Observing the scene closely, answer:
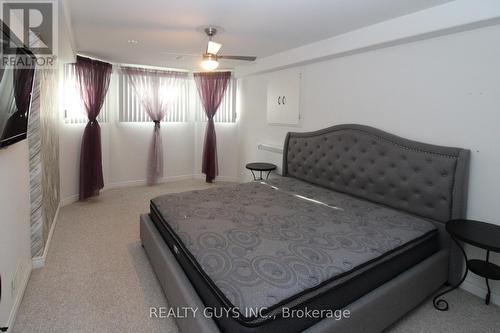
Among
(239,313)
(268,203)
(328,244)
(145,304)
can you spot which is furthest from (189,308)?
(268,203)

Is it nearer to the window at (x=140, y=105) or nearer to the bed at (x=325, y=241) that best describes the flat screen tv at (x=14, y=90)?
the bed at (x=325, y=241)

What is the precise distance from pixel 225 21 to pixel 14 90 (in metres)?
1.85

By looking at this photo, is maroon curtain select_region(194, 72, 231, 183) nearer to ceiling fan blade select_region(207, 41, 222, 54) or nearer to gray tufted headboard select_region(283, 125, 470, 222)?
gray tufted headboard select_region(283, 125, 470, 222)

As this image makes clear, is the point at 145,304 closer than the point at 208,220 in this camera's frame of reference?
Yes

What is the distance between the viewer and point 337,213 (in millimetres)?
2652

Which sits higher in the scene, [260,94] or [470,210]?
[260,94]

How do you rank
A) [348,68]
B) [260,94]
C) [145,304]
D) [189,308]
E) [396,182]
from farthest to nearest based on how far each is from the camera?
[260,94]
[348,68]
[396,182]
[145,304]
[189,308]

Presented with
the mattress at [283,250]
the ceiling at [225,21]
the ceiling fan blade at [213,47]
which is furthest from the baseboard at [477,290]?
the ceiling fan blade at [213,47]

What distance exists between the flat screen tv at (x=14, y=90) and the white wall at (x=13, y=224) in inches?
6.9

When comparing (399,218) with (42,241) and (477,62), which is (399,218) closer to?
(477,62)

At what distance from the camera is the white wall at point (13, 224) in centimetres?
181

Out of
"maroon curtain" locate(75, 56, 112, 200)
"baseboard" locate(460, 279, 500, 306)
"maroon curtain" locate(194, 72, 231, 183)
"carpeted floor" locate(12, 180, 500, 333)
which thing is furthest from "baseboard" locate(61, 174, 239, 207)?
"baseboard" locate(460, 279, 500, 306)

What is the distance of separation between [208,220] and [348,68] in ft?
7.81

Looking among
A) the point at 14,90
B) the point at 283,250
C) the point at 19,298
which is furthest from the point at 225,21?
the point at 19,298
